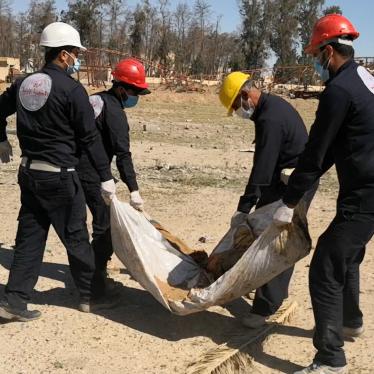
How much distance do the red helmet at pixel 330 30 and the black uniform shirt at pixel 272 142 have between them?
1.94 ft

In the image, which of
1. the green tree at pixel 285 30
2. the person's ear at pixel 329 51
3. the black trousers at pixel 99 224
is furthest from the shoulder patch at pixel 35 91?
the green tree at pixel 285 30

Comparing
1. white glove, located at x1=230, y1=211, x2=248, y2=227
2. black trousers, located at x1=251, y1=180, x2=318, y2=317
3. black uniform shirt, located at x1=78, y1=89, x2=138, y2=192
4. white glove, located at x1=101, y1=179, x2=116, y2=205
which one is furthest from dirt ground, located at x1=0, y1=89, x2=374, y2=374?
black uniform shirt, located at x1=78, y1=89, x2=138, y2=192

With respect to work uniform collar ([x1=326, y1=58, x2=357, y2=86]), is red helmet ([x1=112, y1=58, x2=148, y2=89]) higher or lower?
lower

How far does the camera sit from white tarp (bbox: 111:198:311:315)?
3518mm

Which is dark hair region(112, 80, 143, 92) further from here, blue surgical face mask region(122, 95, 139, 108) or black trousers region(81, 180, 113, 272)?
black trousers region(81, 180, 113, 272)

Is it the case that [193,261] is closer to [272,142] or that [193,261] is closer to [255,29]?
[272,142]

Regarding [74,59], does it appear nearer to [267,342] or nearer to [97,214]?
[97,214]

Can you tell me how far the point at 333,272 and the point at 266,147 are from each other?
0.89 meters

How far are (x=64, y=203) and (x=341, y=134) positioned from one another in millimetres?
1860

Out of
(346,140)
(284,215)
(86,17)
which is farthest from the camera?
(86,17)

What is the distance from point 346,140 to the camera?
306 cm

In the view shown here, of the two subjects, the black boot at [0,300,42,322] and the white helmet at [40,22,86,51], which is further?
the black boot at [0,300,42,322]

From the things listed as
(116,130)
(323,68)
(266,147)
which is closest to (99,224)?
(116,130)

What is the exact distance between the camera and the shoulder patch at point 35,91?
3.68 m
